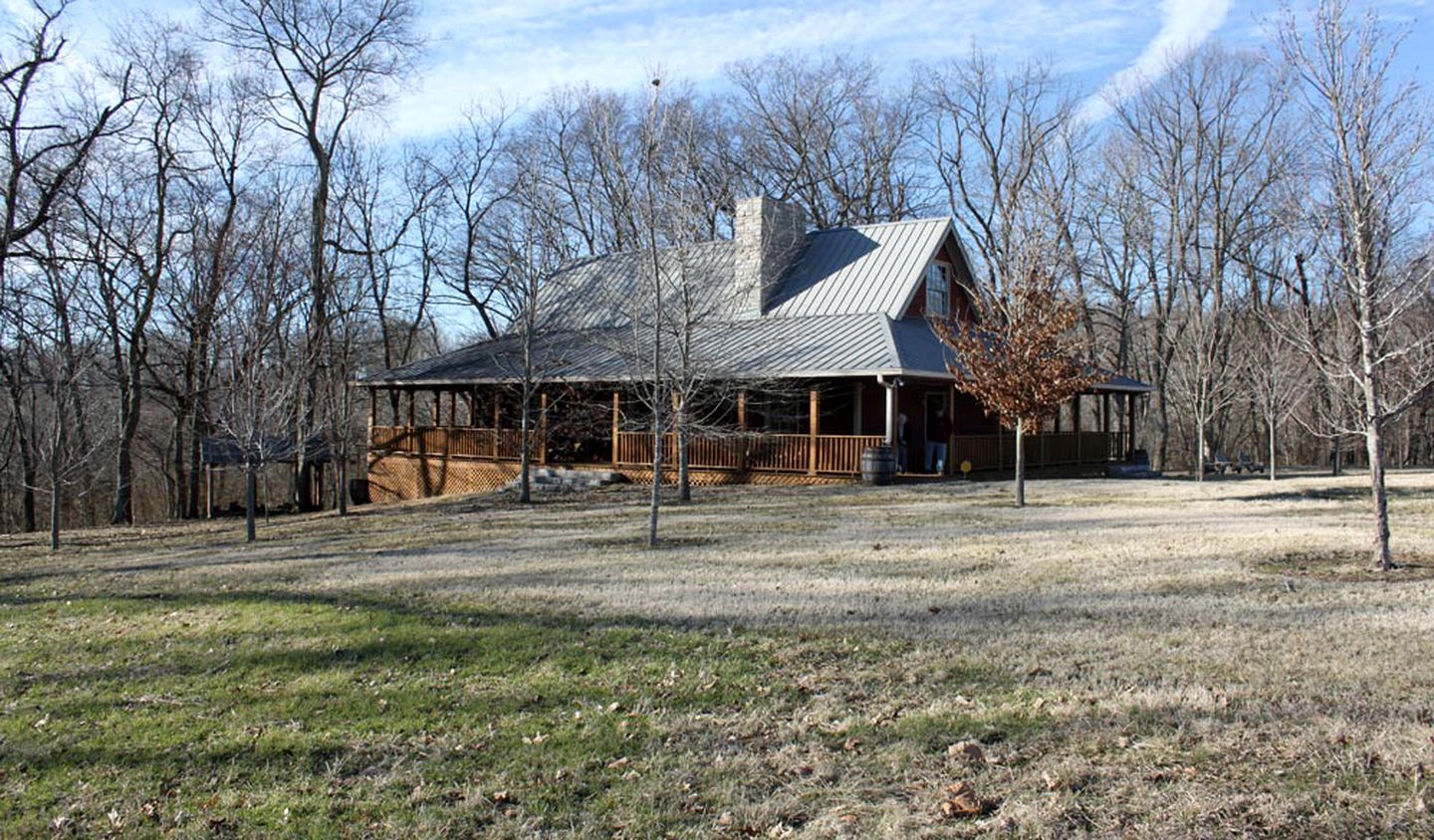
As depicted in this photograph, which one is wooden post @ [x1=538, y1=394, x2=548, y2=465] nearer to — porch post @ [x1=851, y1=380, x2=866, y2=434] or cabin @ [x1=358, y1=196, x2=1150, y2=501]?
cabin @ [x1=358, y1=196, x2=1150, y2=501]

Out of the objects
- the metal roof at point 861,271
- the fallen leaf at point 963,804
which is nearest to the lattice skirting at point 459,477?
the metal roof at point 861,271

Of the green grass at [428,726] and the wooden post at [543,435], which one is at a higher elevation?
the wooden post at [543,435]

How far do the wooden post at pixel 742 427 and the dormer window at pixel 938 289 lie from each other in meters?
6.09

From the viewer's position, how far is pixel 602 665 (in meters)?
6.58

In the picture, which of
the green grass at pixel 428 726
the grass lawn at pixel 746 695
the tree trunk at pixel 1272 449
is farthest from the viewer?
the tree trunk at pixel 1272 449

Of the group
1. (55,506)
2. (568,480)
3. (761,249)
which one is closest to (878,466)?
(761,249)

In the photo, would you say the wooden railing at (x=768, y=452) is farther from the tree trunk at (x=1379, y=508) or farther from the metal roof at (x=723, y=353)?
the tree trunk at (x=1379, y=508)

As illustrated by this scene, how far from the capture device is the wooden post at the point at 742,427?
2162cm

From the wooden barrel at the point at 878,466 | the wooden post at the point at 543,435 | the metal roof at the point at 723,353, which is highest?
the metal roof at the point at 723,353

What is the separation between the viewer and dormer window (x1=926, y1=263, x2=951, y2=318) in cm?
2570

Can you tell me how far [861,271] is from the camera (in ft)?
84.8

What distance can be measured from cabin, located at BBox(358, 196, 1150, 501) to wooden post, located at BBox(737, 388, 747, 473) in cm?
4

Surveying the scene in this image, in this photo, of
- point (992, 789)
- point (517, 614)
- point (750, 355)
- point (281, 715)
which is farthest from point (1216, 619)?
point (750, 355)

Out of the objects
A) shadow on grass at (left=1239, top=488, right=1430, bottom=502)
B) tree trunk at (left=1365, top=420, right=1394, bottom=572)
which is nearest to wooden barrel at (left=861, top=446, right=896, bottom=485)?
shadow on grass at (left=1239, top=488, right=1430, bottom=502)
